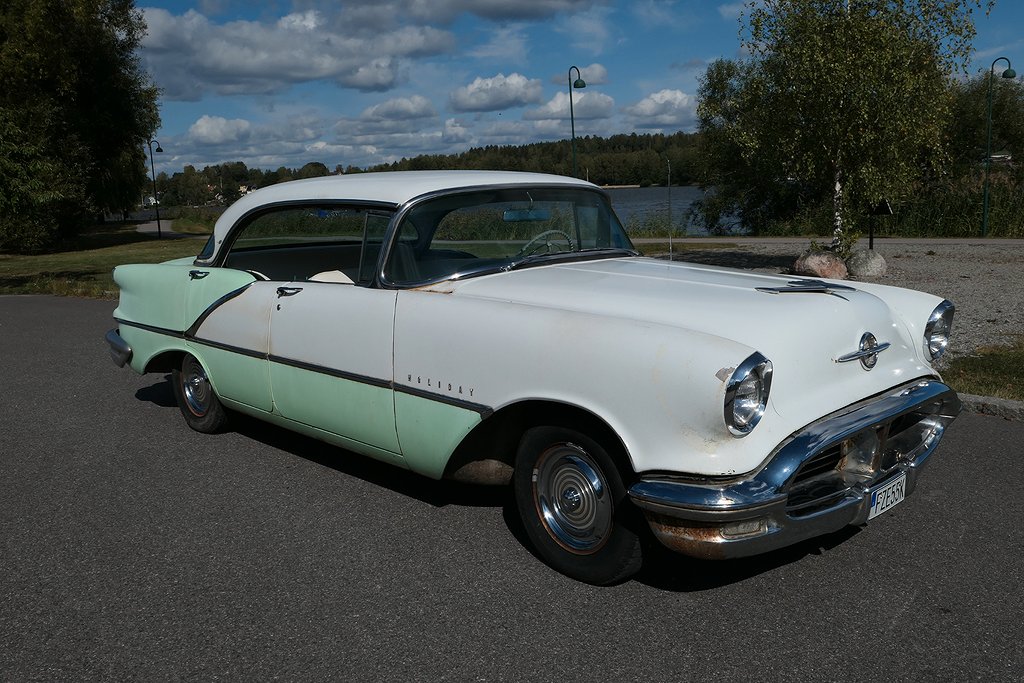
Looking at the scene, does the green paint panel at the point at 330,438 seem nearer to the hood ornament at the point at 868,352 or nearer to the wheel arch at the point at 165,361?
the wheel arch at the point at 165,361

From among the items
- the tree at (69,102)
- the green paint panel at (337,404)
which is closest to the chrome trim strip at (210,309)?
the green paint panel at (337,404)

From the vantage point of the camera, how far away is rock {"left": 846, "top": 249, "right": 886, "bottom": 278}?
A: 13.5 metres

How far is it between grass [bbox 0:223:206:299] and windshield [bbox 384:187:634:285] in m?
10.6

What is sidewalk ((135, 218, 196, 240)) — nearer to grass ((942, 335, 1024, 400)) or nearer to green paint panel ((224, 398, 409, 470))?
green paint panel ((224, 398, 409, 470))

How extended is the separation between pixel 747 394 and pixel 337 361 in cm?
204

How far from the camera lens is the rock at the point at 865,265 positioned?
13.5 metres

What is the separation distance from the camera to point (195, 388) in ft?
18.2

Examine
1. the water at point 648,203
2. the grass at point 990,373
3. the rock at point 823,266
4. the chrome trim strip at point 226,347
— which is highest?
the water at point 648,203

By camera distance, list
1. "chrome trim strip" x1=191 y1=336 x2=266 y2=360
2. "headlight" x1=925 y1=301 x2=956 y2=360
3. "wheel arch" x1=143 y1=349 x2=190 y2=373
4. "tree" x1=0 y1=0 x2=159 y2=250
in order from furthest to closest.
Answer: "tree" x1=0 y1=0 x2=159 y2=250
"wheel arch" x1=143 y1=349 x2=190 y2=373
"chrome trim strip" x1=191 y1=336 x2=266 y2=360
"headlight" x1=925 y1=301 x2=956 y2=360

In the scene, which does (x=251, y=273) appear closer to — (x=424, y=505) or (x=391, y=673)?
(x=424, y=505)

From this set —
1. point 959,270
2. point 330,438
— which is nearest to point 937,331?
point 330,438

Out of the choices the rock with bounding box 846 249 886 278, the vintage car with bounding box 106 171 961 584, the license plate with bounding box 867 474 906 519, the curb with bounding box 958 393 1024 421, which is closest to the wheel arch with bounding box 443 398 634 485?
the vintage car with bounding box 106 171 961 584

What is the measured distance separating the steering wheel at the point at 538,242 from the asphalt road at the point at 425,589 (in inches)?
49.8

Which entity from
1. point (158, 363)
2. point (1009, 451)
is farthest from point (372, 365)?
point (1009, 451)
